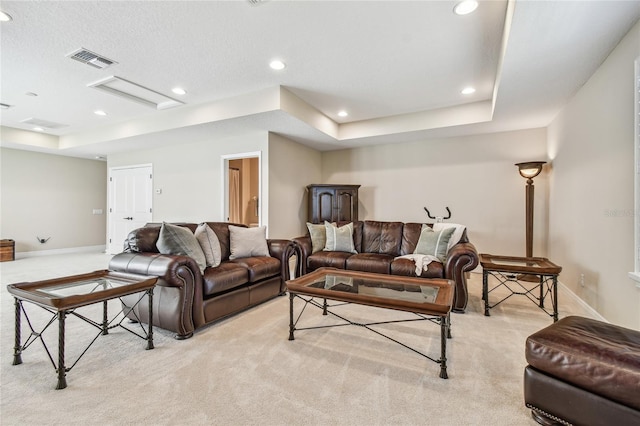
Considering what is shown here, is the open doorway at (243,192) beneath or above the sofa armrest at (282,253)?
above

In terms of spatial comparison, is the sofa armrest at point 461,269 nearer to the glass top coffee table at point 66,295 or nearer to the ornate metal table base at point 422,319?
the ornate metal table base at point 422,319

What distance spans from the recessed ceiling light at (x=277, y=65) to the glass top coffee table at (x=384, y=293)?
227 cm

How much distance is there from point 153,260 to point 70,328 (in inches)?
43.8

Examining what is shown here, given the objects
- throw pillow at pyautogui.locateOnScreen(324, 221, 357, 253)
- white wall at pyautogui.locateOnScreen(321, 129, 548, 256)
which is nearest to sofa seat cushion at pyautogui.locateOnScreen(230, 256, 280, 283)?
throw pillow at pyautogui.locateOnScreen(324, 221, 357, 253)

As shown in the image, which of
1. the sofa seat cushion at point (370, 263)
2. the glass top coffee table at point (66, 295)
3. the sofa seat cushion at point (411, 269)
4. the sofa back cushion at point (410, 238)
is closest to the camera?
the glass top coffee table at point (66, 295)

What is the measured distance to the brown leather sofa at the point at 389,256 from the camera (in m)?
3.16

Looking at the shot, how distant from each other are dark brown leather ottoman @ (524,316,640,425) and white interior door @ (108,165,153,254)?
6.76m

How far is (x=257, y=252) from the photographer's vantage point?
363 centimetres

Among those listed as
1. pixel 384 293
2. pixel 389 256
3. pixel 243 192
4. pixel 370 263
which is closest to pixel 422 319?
pixel 384 293

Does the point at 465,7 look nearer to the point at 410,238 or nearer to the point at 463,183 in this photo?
the point at 410,238

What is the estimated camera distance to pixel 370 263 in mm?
3803

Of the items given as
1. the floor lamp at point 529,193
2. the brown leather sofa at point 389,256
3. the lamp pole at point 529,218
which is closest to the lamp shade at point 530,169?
the floor lamp at point 529,193

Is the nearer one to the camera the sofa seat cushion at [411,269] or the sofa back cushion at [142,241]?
the sofa back cushion at [142,241]

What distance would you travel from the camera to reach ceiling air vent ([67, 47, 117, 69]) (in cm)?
301
